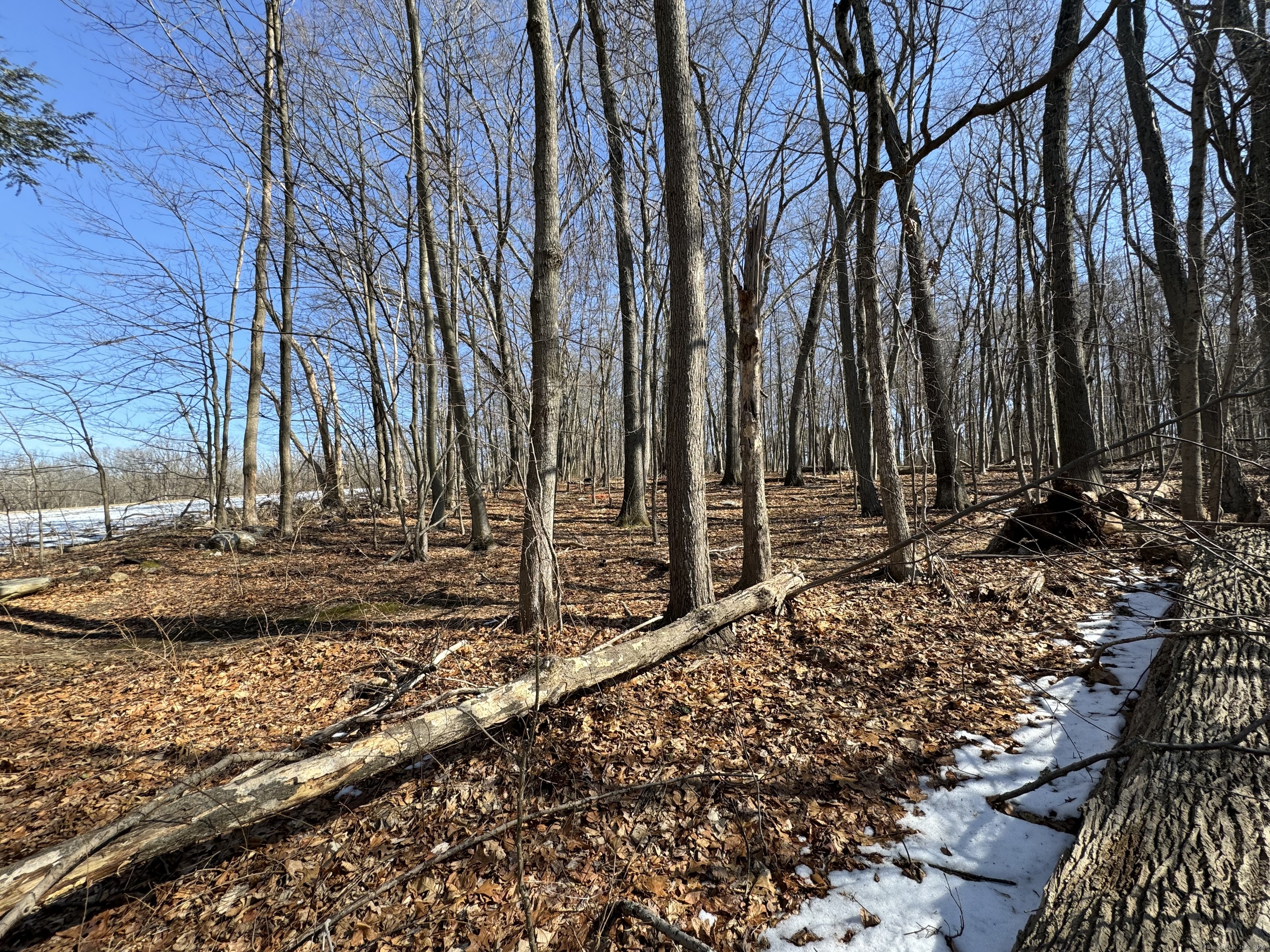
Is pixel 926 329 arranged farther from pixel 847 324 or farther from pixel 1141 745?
pixel 1141 745

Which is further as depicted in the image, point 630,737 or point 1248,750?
point 630,737

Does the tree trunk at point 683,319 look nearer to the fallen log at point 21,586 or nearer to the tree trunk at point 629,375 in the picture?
the tree trunk at point 629,375

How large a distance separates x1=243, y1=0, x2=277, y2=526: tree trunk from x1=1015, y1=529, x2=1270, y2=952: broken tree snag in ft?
41.8

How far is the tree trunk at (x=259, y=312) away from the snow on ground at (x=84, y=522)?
3.33ft

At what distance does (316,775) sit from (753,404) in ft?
15.2

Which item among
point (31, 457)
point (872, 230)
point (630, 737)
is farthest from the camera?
point (31, 457)

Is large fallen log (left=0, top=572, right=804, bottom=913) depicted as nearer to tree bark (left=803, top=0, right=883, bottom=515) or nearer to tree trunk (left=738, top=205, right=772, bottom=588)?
tree trunk (left=738, top=205, right=772, bottom=588)

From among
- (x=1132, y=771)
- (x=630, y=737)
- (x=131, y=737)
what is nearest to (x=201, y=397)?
(x=131, y=737)

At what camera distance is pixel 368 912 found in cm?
254

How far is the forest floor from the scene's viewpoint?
254 centimetres

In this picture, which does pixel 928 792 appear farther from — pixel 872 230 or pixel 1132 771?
pixel 872 230

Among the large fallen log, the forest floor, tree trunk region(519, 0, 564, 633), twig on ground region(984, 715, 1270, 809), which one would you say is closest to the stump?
the forest floor

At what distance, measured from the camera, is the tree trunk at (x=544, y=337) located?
498 centimetres

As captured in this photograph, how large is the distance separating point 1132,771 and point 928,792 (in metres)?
0.98
